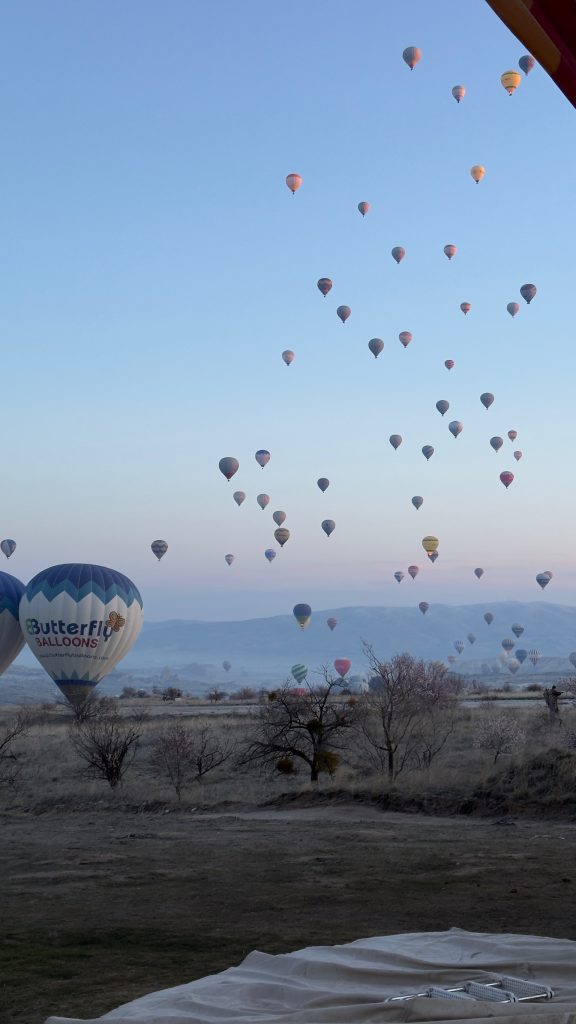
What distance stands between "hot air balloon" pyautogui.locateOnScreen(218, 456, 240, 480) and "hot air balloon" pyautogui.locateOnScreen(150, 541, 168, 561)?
994 centimetres

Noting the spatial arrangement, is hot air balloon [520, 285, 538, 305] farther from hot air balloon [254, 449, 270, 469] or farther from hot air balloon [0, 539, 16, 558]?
hot air balloon [0, 539, 16, 558]

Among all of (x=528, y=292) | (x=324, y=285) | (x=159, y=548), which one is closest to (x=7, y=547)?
(x=159, y=548)

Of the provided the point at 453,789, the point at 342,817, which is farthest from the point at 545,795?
the point at 342,817

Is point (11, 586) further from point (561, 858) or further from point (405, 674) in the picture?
point (561, 858)

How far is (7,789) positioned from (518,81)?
37.9 m

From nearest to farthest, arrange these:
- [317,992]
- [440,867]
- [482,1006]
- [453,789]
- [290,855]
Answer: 1. [482,1006]
2. [317,992]
3. [440,867]
4. [290,855]
5. [453,789]

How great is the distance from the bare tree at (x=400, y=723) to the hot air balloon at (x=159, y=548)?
24.9 m

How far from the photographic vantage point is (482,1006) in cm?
735

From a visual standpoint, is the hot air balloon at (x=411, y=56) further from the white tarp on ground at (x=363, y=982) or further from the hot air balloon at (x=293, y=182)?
the white tarp on ground at (x=363, y=982)

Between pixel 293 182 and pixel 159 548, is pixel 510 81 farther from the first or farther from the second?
pixel 159 548

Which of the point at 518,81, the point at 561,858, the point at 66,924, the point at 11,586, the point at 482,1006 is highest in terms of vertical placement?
the point at 518,81

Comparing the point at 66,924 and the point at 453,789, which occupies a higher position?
the point at 66,924

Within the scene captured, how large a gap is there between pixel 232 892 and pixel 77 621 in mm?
38548

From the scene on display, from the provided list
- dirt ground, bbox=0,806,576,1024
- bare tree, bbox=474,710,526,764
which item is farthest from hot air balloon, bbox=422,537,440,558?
dirt ground, bbox=0,806,576,1024
